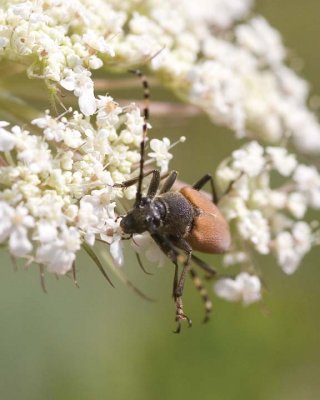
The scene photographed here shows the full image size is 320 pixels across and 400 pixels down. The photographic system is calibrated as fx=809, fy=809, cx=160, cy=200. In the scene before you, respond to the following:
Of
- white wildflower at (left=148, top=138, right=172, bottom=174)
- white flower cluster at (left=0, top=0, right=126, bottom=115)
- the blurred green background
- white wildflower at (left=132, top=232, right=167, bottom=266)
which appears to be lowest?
the blurred green background

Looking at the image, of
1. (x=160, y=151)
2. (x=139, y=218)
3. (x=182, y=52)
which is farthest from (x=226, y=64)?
(x=139, y=218)

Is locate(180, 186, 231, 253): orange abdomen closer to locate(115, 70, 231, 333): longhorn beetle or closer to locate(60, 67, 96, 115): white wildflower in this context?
locate(115, 70, 231, 333): longhorn beetle

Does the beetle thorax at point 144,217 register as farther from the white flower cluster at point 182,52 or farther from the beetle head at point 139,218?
the white flower cluster at point 182,52

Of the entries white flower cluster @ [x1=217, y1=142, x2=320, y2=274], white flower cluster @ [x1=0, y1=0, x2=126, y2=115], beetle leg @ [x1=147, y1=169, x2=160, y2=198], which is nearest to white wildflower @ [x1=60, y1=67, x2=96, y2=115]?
white flower cluster @ [x1=0, y1=0, x2=126, y2=115]

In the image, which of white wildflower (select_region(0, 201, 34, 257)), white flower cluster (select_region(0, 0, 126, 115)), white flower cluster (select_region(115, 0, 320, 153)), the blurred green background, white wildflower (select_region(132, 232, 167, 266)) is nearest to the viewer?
white wildflower (select_region(0, 201, 34, 257))

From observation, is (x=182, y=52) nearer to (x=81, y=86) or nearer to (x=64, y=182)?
(x=81, y=86)

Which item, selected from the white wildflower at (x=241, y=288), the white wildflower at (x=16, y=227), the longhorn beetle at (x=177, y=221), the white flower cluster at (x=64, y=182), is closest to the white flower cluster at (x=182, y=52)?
the white flower cluster at (x=64, y=182)

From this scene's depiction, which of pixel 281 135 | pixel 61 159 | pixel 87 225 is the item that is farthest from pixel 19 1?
pixel 281 135
